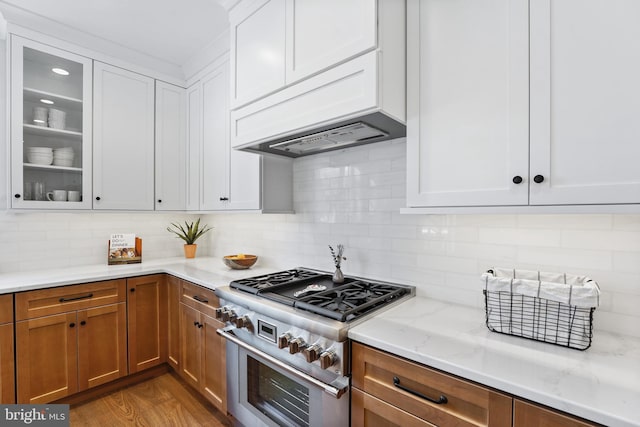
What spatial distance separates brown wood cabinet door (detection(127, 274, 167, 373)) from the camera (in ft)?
7.88

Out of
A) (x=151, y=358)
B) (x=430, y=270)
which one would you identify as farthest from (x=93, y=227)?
(x=430, y=270)

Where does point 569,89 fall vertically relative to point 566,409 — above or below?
above

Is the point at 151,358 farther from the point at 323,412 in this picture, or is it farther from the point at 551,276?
the point at 551,276

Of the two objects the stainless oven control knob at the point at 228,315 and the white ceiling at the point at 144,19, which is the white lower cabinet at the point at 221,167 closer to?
the white ceiling at the point at 144,19

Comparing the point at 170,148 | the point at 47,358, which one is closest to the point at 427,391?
the point at 47,358

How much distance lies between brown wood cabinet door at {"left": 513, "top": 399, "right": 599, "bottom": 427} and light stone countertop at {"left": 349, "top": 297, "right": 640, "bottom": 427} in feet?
0.10

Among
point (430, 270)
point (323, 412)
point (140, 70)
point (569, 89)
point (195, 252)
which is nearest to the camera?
point (569, 89)

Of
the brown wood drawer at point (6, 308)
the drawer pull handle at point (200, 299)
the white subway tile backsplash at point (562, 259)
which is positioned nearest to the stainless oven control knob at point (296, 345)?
the drawer pull handle at point (200, 299)

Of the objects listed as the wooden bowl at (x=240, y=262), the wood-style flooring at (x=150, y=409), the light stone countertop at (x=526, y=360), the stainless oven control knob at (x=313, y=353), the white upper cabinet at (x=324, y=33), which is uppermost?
the white upper cabinet at (x=324, y=33)

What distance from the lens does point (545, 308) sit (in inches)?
43.3

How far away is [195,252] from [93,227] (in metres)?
0.89

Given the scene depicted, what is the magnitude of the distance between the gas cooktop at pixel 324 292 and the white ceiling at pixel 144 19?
185 cm

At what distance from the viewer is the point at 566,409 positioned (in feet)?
2.56

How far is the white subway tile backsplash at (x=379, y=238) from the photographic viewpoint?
1218 mm
